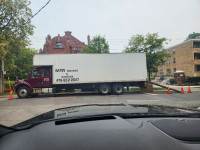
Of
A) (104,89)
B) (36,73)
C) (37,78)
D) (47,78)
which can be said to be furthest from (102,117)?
(36,73)

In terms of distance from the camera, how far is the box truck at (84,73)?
1178cm

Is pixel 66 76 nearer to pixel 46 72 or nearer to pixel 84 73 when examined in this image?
pixel 84 73

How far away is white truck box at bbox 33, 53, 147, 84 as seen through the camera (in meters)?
11.9

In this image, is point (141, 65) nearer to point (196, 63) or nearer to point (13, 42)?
point (13, 42)

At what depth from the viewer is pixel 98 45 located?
84.9ft

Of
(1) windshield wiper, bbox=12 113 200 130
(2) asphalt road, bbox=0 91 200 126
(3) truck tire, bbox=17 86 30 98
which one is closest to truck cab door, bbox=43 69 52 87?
(3) truck tire, bbox=17 86 30 98

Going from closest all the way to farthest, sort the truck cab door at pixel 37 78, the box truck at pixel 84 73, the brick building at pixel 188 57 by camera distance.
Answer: the truck cab door at pixel 37 78 < the box truck at pixel 84 73 < the brick building at pixel 188 57

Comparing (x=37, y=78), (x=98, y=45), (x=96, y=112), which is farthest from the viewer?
(x=98, y=45)

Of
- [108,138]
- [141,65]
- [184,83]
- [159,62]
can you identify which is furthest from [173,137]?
[184,83]

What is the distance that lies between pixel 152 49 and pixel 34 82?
15029 millimetres

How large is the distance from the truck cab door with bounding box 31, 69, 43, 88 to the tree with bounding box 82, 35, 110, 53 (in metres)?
15.3

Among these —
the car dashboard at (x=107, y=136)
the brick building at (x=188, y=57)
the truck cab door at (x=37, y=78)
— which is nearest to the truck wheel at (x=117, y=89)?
the truck cab door at (x=37, y=78)

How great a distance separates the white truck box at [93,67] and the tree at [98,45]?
44.2ft

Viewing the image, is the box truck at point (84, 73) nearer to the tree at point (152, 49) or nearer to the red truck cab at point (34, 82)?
the red truck cab at point (34, 82)
